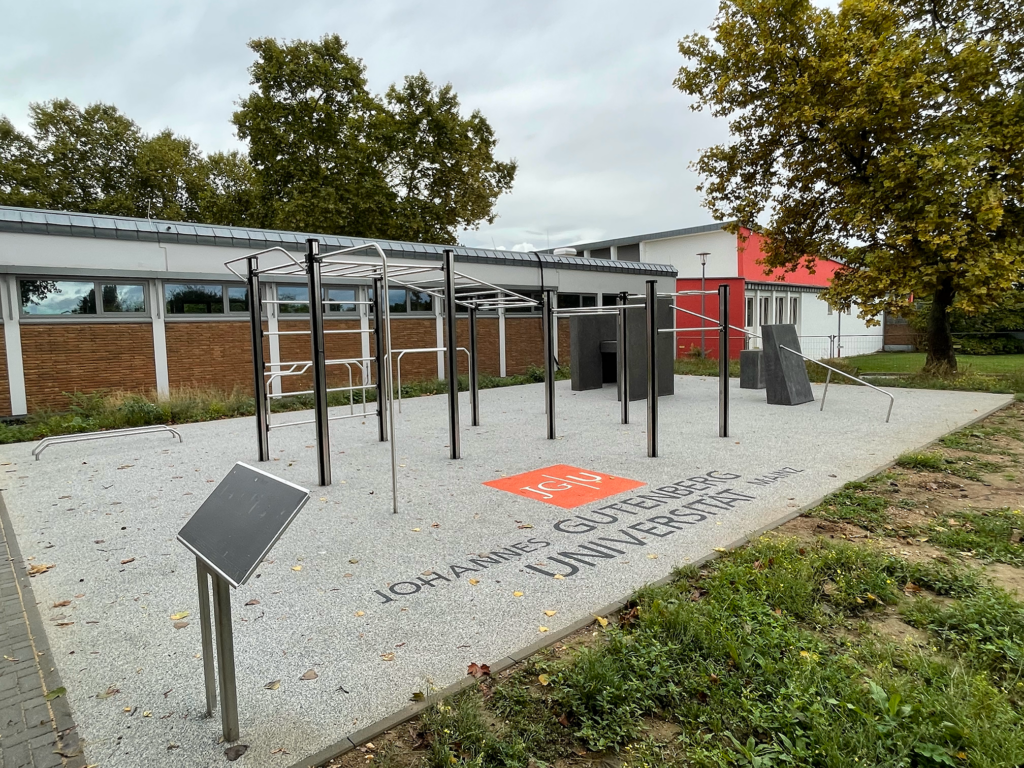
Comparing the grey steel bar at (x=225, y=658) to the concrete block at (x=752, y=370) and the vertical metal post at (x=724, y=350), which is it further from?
the concrete block at (x=752, y=370)

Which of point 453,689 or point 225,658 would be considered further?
point 453,689

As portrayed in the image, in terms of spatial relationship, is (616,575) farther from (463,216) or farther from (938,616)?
(463,216)

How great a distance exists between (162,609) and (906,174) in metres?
13.3

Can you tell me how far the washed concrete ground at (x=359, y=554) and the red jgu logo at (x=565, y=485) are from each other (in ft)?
0.52

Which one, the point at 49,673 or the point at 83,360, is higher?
the point at 83,360

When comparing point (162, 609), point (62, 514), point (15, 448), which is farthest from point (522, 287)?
point (162, 609)

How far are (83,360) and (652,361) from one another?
10.3 m

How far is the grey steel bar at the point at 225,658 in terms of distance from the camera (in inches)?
86.9

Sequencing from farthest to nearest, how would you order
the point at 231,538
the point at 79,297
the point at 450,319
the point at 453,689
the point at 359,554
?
the point at 79,297 → the point at 450,319 → the point at 359,554 → the point at 453,689 → the point at 231,538

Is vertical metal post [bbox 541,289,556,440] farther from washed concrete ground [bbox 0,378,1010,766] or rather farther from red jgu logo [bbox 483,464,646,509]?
red jgu logo [bbox 483,464,646,509]

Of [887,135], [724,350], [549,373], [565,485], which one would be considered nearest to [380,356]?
[549,373]

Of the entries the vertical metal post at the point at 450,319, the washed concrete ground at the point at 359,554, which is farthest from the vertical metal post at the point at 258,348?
the vertical metal post at the point at 450,319

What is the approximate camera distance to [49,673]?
9.32 ft

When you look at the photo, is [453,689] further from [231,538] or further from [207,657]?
[231,538]
